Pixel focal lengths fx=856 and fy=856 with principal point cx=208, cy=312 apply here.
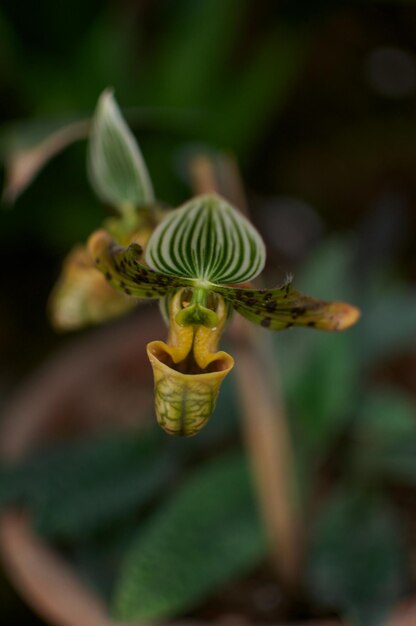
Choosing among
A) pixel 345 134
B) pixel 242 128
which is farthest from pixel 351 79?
pixel 242 128

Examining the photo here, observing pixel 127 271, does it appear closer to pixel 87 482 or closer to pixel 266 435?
pixel 266 435

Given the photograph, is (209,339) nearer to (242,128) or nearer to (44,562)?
(44,562)

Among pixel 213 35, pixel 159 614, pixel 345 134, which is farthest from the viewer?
pixel 345 134

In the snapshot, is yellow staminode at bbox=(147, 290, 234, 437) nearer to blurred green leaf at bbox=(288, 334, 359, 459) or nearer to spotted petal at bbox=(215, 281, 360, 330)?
spotted petal at bbox=(215, 281, 360, 330)

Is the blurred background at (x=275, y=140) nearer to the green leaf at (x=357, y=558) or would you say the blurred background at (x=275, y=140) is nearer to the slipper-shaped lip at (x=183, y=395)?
the green leaf at (x=357, y=558)

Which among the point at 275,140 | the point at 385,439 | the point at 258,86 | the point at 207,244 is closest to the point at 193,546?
the point at 385,439

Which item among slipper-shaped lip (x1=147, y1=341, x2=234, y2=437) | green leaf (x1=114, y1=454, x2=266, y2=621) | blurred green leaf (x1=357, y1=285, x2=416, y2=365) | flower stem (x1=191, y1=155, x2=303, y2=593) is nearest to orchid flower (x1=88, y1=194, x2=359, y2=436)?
slipper-shaped lip (x1=147, y1=341, x2=234, y2=437)
